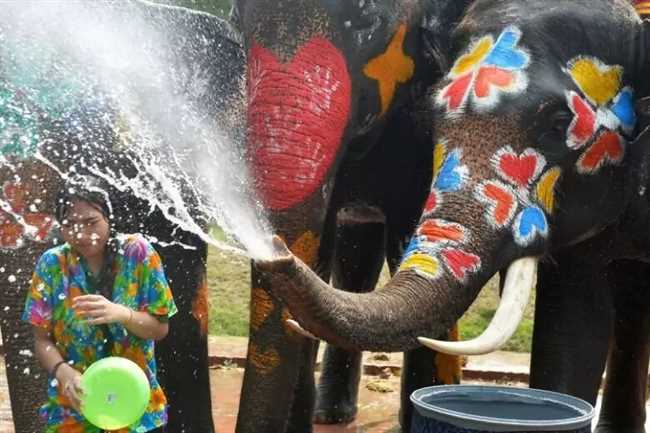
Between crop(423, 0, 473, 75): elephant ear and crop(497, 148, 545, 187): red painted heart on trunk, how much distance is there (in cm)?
85

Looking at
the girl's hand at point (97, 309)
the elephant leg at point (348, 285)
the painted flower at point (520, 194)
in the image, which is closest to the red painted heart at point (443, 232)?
the painted flower at point (520, 194)

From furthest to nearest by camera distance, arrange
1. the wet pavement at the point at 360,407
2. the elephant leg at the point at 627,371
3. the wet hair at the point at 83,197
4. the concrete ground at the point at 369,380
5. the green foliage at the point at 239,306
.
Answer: the green foliage at the point at 239,306, the concrete ground at the point at 369,380, the wet pavement at the point at 360,407, the elephant leg at the point at 627,371, the wet hair at the point at 83,197

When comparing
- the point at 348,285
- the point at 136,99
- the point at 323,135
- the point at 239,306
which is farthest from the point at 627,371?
the point at 239,306

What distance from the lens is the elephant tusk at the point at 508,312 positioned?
415 centimetres

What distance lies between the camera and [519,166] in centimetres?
455

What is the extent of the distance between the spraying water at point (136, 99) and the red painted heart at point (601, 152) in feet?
3.81

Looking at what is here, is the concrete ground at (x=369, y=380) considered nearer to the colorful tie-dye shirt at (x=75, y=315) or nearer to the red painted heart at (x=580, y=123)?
the colorful tie-dye shirt at (x=75, y=315)

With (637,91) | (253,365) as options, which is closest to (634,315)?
(637,91)

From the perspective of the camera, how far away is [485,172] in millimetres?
4500

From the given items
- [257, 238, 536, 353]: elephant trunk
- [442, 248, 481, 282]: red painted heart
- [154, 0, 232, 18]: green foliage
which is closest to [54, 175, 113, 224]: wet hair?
[257, 238, 536, 353]: elephant trunk

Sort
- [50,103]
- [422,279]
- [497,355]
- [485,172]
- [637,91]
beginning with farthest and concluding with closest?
[497,355] → [50,103] → [637,91] → [485,172] → [422,279]

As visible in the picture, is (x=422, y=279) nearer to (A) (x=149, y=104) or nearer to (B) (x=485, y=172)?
(B) (x=485, y=172)

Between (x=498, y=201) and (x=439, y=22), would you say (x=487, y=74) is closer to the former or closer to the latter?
(x=498, y=201)

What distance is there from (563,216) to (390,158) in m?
1.15
